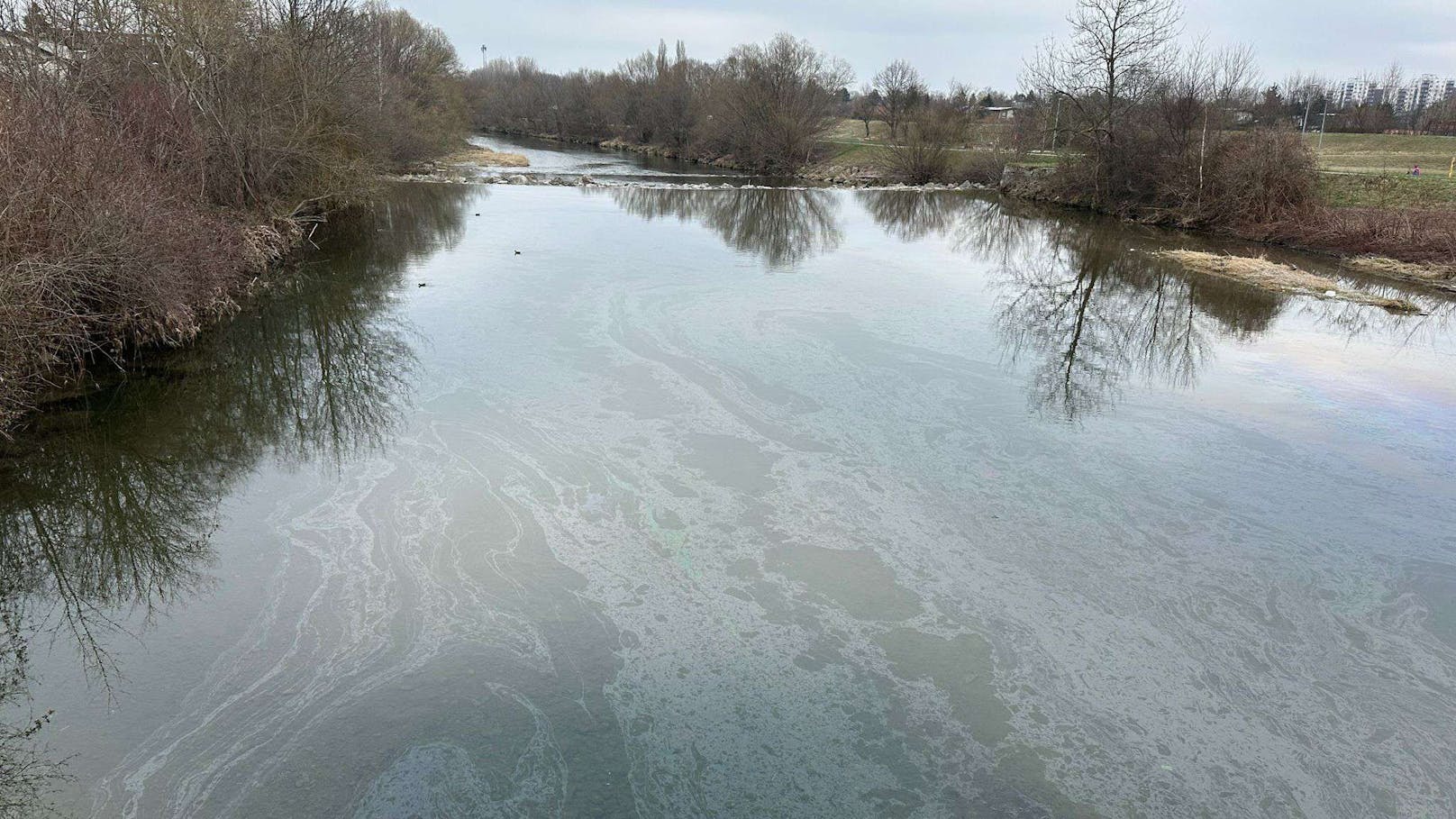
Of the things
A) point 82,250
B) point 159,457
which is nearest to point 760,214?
point 82,250

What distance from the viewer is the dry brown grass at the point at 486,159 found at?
30234 millimetres

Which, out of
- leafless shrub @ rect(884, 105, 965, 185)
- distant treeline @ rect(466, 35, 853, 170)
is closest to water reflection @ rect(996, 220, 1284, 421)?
leafless shrub @ rect(884, 105, 965, 185)

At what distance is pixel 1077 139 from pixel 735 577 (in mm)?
20994

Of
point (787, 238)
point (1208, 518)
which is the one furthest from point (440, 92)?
point (1208, 518)

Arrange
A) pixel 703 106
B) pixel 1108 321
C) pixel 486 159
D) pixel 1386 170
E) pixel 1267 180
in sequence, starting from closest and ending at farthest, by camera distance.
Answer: pixel 1108 321 → pixel 1267 180 → pixel 1386 170 → pixel 486 159 → pixel 703 106

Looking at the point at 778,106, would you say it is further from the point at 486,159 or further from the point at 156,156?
the point at 156,156

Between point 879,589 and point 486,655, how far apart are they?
1.68 m

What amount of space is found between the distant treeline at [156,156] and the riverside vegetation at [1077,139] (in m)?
14.5

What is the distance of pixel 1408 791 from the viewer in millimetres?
2867

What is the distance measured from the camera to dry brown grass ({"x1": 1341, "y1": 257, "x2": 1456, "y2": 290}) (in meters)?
11.8

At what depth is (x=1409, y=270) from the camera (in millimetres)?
12367

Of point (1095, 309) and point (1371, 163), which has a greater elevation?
point (1371, 163)

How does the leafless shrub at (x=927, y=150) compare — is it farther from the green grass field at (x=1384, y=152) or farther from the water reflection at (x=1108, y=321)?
the water reflection at (x=1108, y=321)

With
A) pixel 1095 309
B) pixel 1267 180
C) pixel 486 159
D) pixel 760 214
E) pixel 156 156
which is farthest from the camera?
pixel 486 159
